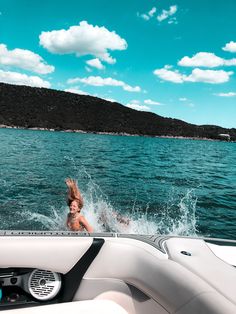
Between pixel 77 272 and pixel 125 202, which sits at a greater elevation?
pixel 77 272

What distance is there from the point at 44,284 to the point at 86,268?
0.44 meters

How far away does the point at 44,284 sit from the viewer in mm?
3584

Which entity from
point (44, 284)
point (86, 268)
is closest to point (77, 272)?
point (86, 268)

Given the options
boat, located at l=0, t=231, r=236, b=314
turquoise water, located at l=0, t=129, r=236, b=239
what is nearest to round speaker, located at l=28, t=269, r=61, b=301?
boat, located at l=0, t=231, r=236, b=314

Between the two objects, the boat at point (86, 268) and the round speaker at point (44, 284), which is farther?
the round speaker at point (44, 284)

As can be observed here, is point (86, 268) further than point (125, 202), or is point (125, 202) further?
point (125, 202)

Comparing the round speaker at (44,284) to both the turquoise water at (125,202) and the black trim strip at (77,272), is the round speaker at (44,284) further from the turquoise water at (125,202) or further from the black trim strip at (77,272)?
the turquoise water at (125,202)

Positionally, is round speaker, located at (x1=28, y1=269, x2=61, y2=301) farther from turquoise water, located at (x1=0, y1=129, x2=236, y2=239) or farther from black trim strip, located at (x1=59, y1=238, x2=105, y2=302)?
turquoise water, located at (x1=0, y1=129, x2=236, y2=239)

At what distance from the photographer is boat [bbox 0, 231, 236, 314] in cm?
332

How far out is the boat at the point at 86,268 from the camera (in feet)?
10.9

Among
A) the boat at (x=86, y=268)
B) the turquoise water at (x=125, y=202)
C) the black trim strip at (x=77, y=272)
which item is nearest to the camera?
the boat at (x=86, y=268)

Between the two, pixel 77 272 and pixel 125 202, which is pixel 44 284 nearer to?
pixel 77 272

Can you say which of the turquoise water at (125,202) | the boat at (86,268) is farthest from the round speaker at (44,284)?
the turquoise water at (125,202)

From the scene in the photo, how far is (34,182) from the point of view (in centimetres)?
1911
